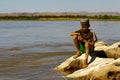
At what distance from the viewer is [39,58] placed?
16.2 m

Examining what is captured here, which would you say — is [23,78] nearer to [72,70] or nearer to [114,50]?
[72,70]

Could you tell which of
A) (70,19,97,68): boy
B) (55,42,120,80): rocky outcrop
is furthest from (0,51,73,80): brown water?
(70,19,97,68): boy

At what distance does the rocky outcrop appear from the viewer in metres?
10.2

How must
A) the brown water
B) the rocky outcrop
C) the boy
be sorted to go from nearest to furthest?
the rocky outcrop
the brown water
the boy

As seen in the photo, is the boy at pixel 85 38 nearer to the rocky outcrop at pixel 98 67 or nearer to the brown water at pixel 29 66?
the rocky outcrop at pixel 98 67

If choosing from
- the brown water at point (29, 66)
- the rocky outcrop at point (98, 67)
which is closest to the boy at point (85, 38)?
the rocky outcrop at point (98, 67)

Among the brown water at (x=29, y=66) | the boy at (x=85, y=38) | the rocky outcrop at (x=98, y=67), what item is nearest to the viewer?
the rocky outcrop at (x=98, y=67)

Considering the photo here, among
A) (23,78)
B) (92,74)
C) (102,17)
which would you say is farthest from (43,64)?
(102,17)

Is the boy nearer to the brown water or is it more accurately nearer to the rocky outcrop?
the rocky outcrop

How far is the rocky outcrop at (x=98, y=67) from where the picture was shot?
1023cm

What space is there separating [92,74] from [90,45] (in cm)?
172

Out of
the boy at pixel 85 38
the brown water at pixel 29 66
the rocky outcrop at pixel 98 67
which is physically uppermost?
the boy at pixel 85 38

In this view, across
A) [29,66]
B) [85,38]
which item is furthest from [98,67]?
[29,66]

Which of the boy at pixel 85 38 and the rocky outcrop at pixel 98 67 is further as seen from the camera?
the boy at pixel 85 38
